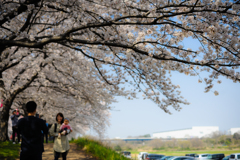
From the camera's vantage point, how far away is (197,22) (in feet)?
13.6

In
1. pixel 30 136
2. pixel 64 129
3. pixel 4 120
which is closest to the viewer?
pixel 30 136

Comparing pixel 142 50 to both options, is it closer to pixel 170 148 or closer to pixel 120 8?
pixel 120 8

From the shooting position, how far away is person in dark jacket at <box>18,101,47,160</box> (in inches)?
138

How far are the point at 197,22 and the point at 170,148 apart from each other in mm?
59659

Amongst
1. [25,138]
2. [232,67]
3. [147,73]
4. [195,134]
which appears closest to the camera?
[25,138]

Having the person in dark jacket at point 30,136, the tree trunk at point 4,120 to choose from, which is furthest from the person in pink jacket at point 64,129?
the tree trunk at point 4,120

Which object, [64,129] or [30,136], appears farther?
[64,129]

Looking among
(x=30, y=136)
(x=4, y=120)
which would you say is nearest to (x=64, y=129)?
(x=30, y=136)

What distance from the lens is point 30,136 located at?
11.7ft

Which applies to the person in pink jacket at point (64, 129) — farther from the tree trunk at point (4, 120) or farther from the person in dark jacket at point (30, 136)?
the tree trunk at point (4, 120)

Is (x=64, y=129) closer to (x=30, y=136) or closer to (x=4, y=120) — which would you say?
(x=30, y=136)

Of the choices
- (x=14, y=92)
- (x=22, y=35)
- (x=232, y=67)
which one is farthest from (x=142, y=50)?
(x=14, y=92)

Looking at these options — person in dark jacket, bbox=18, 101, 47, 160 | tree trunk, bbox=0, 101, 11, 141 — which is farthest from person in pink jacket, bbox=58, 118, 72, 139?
tree trunk, bbox=0, 101, 11, 141

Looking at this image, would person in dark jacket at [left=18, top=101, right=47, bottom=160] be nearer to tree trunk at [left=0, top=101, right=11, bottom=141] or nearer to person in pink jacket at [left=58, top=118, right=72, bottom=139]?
person in pink jacket at [left=58, top=118, right=72, bottom=139]
